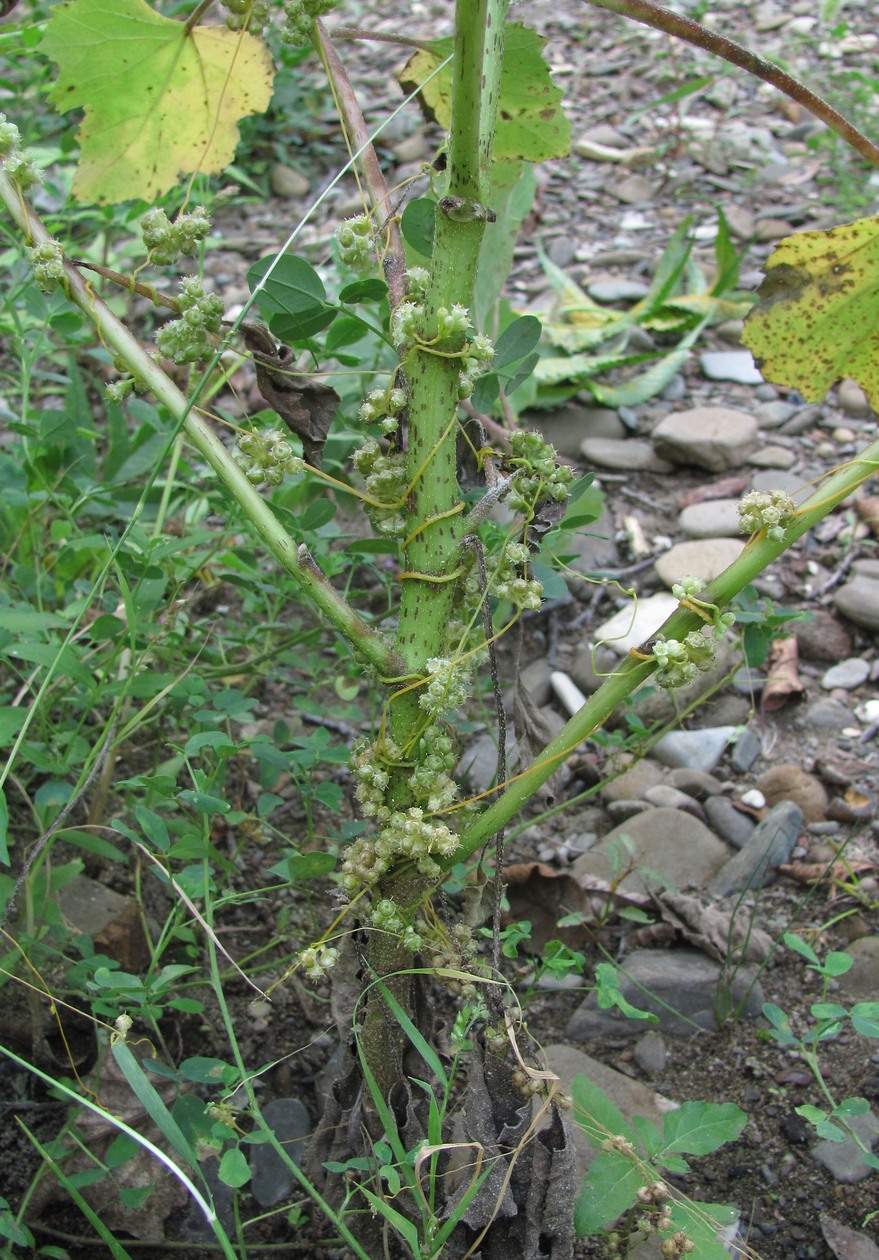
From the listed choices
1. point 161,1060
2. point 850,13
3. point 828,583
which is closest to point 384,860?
point 161,1060

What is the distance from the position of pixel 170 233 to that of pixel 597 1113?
1.04m

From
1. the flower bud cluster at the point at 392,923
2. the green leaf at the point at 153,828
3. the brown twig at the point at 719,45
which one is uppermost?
the brown twig at the point at 719,45

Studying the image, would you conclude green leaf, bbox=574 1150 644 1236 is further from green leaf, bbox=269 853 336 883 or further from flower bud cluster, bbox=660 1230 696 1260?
green leaf, bbox=269 853 336 883

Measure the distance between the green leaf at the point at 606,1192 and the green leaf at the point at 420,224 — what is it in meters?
0.99

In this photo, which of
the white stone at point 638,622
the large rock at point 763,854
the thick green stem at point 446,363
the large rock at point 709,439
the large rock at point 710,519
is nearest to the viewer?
the thick green stem at point 446,363

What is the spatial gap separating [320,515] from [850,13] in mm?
3758

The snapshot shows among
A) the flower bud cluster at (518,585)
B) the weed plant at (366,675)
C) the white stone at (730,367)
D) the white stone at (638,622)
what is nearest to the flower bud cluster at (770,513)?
the weed plant at (366,675)

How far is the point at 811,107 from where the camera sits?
1.12m

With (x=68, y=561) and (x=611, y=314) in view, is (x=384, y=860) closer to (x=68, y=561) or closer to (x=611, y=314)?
(x=68, y=561)

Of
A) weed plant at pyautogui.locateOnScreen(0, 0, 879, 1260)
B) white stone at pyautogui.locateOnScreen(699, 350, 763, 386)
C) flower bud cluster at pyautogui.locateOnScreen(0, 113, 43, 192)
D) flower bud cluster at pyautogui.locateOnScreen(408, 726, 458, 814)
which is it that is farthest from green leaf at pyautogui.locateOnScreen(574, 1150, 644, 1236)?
white stone at pyautogui.locateOnScreen(699, 350, 763, 386)

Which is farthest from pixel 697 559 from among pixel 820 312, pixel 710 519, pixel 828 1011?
Answer: pixel 828 1011

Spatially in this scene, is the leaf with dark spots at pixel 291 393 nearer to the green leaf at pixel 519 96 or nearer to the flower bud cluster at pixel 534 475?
the flower bud cluster at pixel 534 475

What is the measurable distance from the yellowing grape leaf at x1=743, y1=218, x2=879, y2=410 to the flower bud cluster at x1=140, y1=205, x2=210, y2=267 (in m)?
0.64

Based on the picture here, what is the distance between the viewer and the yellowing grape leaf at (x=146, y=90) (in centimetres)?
138
